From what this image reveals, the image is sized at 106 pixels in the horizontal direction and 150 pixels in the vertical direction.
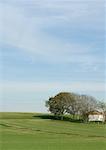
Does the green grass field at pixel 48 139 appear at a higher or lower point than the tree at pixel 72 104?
lower

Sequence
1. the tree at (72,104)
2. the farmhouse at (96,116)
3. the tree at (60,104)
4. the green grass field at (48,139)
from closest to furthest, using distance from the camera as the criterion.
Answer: the green grass field at (48,139) < the farmhouse at (96,116) < the tree at (72,104) < the tree at (60,104)

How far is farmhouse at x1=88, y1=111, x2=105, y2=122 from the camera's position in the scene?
9602cm

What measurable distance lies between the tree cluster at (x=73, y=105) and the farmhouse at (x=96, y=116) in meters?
1.08

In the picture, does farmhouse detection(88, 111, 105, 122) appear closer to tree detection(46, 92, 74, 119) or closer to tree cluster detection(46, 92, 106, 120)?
tree cluster detection(46, 92, 106, 120)

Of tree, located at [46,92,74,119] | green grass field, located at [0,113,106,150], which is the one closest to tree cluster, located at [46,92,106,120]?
tree, located at [46,92,74,119]

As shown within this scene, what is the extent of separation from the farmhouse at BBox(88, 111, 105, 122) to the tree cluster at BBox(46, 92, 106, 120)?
1.08 m

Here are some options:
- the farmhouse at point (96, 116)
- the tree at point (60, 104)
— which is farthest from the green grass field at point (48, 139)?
the farmhouse at point (96, 116)

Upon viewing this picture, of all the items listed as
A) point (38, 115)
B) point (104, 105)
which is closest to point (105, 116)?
point (104, 105)

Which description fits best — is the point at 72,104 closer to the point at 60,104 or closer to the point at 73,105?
the point at 73,105

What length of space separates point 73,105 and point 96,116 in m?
6.60

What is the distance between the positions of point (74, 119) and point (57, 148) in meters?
68.7

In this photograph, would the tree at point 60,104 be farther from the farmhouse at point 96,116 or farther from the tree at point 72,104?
the farmhouse at point 96,116

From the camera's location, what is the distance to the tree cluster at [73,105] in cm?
9671

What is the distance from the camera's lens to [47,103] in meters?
99.7
